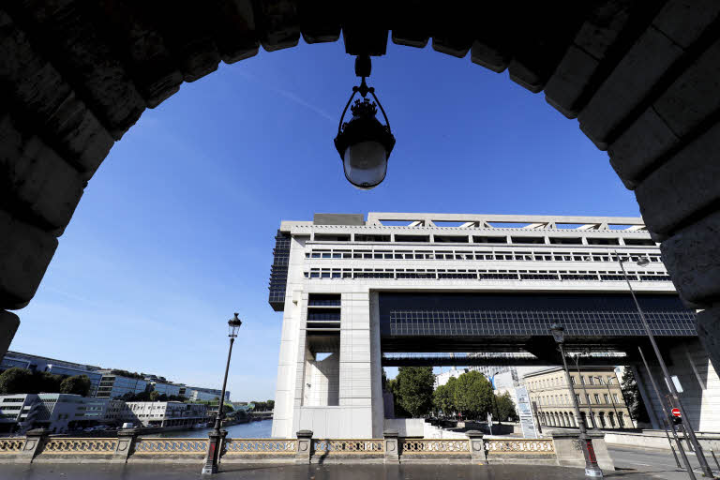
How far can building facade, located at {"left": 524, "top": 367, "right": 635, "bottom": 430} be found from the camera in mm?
56094

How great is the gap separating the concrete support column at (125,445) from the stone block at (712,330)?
19.8 m

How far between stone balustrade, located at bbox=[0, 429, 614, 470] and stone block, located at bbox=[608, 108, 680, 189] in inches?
631

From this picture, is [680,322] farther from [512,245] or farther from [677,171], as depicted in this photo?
[677,171]

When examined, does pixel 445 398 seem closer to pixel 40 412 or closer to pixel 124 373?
pixel 40 412

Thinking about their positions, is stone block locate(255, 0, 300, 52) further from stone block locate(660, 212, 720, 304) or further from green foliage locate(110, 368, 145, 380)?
green foliage locate(110, 368, 145, 380)

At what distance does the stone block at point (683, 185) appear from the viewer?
1.60m

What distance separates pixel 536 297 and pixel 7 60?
44.1 m

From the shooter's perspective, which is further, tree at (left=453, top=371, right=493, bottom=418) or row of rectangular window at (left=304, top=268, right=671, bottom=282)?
tree at (left=453, top=371, right=493, bottom=418)

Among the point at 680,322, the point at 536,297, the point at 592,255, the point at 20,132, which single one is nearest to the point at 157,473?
the point at 20,132

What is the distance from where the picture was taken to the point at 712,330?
165 centimetres

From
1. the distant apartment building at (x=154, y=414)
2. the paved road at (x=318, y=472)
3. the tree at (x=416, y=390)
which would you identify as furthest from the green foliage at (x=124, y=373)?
the paved road at (x=318, y=472)

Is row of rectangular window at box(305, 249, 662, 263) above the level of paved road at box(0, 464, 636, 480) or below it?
above

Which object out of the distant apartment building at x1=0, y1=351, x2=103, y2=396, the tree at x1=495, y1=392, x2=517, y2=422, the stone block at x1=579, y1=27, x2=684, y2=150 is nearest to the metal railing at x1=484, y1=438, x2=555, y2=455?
the stone block at x1=579, y1=27, x2=684, y2=150

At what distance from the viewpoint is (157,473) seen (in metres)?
11.6
